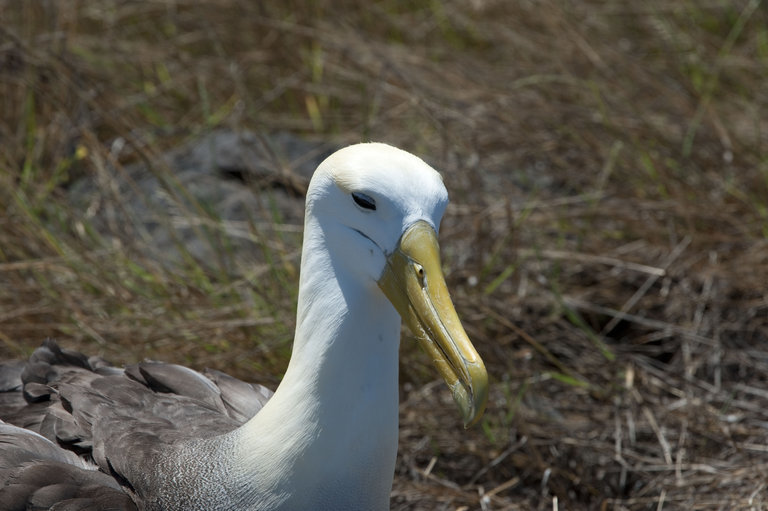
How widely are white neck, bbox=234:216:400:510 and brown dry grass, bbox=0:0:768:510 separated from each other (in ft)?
3.67

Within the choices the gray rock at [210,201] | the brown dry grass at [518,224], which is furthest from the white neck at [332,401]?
the gray rock at [210,201]

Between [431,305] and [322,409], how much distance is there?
0.40 metres

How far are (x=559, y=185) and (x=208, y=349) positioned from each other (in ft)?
6.57

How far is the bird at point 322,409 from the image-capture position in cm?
222

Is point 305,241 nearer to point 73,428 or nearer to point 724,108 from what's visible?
point 73,428

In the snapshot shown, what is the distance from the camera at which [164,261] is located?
4449mm

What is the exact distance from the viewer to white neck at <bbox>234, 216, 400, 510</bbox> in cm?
237

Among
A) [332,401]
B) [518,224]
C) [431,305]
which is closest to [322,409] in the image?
[332,401]

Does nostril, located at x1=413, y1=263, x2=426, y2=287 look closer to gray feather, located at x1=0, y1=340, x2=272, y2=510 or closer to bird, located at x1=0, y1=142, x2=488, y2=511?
bird, located at x1=0, y1=142, x2=488, y2=511

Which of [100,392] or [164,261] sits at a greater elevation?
[100,392]

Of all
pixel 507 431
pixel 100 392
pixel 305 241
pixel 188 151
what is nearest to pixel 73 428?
pixel 100 392

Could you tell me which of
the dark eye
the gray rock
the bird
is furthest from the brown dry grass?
the dark eye

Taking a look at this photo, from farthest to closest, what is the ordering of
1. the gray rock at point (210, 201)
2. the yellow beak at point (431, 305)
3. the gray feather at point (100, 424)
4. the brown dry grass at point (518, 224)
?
the gray rock at point (210, 201)
the brown dry grass at point (518, 224)
the gray feather at point (100, 424)
the yellow beak at point (431, 305)

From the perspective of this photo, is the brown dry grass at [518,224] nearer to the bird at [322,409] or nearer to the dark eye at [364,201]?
the bird at [322,409]
